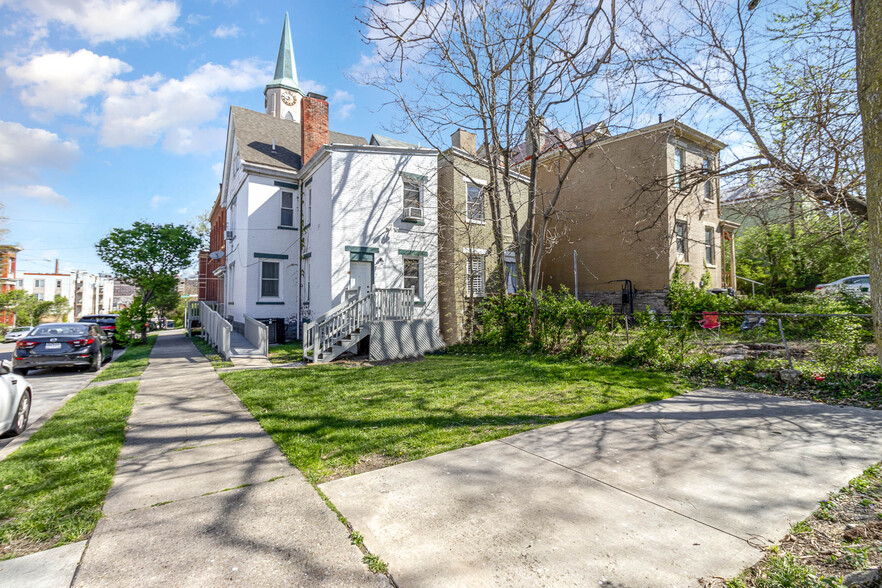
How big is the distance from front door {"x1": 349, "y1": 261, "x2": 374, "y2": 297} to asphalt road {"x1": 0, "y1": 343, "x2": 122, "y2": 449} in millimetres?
7496

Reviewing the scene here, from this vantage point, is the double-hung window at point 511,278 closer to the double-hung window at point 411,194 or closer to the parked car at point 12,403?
the double-hung window at point 411,194

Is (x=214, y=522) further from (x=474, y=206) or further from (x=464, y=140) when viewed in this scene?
(x=464, y=140)

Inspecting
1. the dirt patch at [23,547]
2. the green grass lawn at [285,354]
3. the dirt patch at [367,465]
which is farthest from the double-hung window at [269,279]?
the dirt patch at [23,547]

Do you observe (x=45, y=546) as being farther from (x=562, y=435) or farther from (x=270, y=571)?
(x=562, y=435)

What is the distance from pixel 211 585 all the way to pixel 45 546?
145 cm

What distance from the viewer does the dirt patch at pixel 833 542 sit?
231cm

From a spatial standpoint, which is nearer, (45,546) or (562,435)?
(45,546)

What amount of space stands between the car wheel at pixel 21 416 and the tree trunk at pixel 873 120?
28.5ft

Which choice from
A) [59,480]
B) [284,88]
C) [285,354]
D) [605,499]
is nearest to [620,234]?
[285,354]

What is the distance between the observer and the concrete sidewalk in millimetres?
2408

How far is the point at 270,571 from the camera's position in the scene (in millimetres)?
2420

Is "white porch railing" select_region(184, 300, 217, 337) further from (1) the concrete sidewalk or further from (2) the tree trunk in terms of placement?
(2) the tree trunk

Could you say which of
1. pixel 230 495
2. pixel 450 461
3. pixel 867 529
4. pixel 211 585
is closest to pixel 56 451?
pixel 230 495

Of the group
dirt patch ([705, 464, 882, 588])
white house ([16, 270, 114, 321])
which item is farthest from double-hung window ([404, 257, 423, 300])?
white house ([16, 270, 114, 321])
